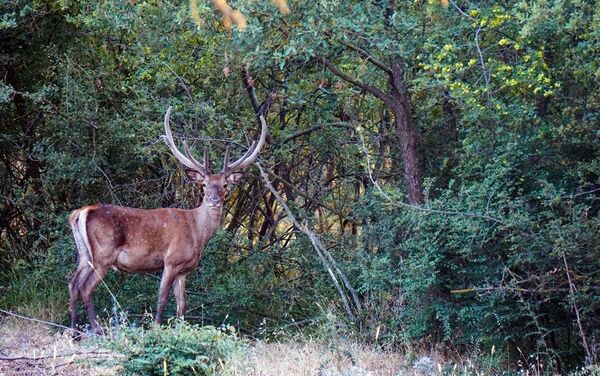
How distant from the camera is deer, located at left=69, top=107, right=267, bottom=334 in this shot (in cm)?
1002

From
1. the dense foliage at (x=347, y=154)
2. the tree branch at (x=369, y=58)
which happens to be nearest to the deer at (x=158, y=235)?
the dense foliage at (x=347, y=154)

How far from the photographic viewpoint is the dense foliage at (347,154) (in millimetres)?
8195

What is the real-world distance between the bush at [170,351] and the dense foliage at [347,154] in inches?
67.1

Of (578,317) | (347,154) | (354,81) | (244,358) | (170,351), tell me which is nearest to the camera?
(170,351)

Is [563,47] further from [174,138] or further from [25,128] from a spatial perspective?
[25,128]

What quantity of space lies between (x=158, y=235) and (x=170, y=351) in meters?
4.12

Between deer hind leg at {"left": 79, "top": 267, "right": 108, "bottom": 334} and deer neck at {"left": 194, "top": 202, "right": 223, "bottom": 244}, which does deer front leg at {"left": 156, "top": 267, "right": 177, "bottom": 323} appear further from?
deer hind leg at {"left": 79, "top": 267, "right": 108, "bottom": 334}

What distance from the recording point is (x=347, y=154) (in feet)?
38.1

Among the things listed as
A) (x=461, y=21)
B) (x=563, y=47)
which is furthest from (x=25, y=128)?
(x=563, y=47)

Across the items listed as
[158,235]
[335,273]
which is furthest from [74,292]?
[335,273]

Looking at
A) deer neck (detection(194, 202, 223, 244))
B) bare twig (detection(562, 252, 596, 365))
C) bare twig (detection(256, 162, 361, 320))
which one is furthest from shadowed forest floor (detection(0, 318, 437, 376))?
deer neck (detection(194, 202, 223, 244))

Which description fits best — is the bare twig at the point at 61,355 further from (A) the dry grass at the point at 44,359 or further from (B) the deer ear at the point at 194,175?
(B) the deer ear at the point at 194,175

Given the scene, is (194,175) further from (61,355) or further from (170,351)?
(170,351)

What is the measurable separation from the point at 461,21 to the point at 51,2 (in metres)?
5.61
